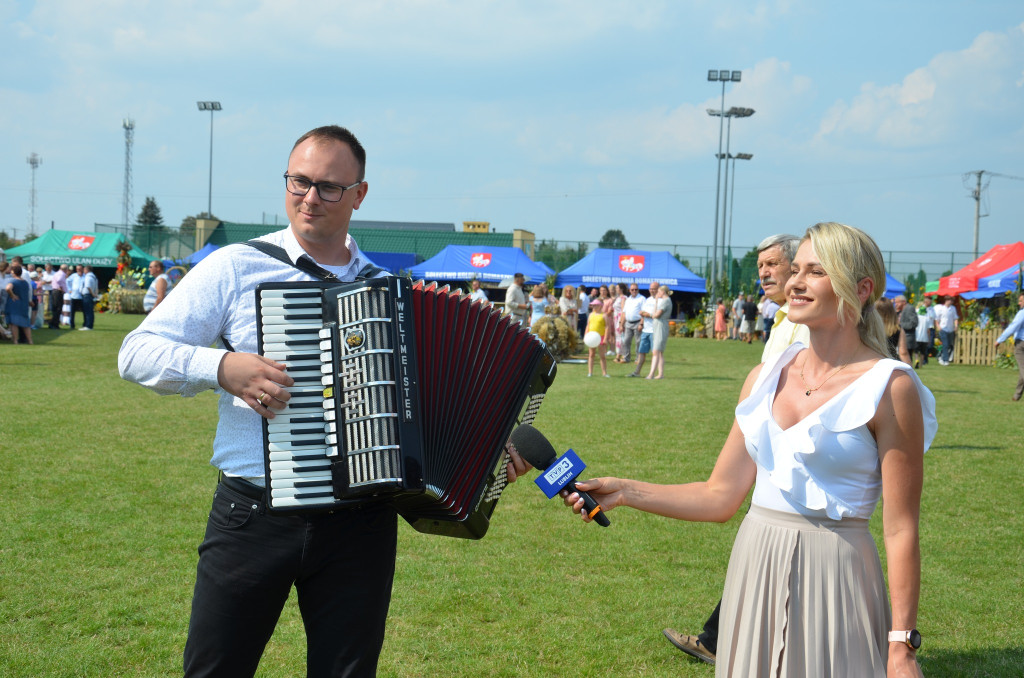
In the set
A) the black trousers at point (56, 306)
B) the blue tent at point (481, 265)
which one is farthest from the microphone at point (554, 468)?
the blue tent at point (481, 265)

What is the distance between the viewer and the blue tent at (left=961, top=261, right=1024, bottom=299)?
25484 mm

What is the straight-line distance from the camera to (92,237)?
131 ft

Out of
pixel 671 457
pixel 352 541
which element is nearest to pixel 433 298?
pixel 352 541

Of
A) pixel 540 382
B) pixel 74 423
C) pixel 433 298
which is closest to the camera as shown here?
pixel 433 298

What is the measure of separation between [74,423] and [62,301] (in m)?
18.5

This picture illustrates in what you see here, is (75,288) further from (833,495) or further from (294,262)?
(833,495)

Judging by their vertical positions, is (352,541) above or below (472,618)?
above

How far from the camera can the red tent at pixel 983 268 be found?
26844 mm

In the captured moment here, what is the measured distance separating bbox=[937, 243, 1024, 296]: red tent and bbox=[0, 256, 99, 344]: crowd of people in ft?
86.1

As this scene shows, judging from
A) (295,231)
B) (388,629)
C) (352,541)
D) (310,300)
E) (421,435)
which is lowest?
(388,629)

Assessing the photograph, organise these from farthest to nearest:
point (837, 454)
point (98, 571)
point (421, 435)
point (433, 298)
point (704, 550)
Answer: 1. point (704, 550)
2. point (98, 571)
3. point (433, 298)
4. point (421, 435)
5. point (837, 454)

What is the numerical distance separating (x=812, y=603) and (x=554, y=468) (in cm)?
83

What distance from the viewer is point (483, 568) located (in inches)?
226

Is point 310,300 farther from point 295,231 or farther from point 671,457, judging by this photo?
point 671,457
